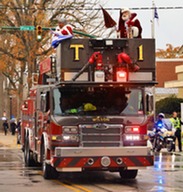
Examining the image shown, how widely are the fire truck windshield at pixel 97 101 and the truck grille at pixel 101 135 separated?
38 centimetres

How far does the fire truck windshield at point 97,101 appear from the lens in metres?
14.4

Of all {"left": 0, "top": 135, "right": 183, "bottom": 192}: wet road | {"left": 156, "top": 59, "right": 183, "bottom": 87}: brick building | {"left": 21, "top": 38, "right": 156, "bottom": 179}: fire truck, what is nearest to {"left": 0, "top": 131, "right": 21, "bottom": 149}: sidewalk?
{"left": 0, "top": 135, "right": 183, "bottom": 192}: wet road

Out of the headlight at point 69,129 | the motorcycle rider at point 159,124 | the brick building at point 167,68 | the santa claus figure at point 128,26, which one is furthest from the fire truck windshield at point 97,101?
the brick building at point 167,68

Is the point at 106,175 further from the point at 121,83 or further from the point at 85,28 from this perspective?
the point at 85,28

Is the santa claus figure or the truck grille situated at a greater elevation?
the santa claus figure

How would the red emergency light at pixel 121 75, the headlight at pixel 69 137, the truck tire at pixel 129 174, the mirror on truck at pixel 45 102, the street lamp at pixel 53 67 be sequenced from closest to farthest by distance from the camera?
the red emergency light at pixel 121 75 < the headlight at pixel 69 137 < the street lamp at pixel 53 67 < the mirror on truck at pixel 45 102 < the truck tire at pixel 129 174

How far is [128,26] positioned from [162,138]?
12.3 m

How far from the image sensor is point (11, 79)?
51.6 m

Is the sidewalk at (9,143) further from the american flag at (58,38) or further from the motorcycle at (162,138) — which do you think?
the american flag at (58,38)

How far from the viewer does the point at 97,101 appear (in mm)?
14531

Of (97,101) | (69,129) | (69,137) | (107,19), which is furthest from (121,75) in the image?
(107,19)

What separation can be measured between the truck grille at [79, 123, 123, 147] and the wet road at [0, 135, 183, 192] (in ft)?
3.31

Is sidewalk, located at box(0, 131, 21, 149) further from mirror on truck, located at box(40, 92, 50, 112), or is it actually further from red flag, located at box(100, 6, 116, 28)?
red flag, located at box(100, 6, 116, 28)

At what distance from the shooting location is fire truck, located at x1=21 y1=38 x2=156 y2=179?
14.0 metres
